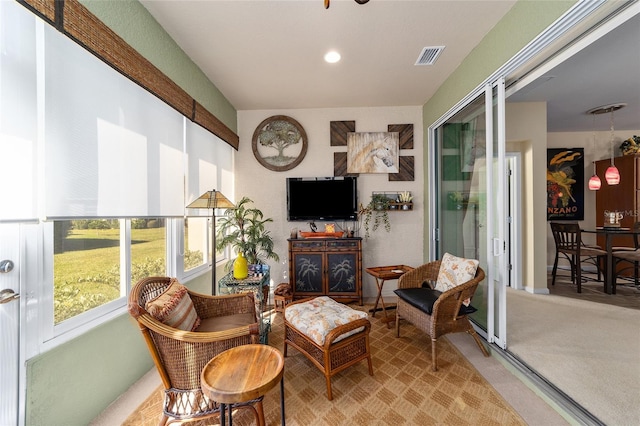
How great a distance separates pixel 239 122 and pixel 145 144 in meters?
2.11

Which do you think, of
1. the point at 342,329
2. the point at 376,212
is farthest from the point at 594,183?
the point at 342,329

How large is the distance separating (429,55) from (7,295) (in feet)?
11.8

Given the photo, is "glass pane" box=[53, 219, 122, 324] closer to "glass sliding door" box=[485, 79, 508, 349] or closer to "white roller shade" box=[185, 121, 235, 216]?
"white roller shade" box=[185, 121, 235, 216]

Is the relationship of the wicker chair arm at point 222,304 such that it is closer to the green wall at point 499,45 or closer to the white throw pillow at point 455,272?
the white throw pillow at point 455,272

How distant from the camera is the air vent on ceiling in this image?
2.45m

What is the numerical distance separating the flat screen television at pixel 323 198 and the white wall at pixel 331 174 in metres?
0.20

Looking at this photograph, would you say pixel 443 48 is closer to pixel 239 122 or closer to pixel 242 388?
pixel 239 122

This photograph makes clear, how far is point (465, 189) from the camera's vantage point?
110 inches

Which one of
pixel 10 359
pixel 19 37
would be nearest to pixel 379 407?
pixel 10 359

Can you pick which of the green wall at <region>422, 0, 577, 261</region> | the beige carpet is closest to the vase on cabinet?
the beige carpet

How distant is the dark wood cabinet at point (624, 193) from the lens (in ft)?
14.1

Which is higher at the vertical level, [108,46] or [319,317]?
[108,46]

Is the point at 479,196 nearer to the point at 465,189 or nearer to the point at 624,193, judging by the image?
the point at 465,189

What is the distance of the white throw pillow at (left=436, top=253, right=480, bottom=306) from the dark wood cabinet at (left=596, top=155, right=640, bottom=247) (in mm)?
4270
